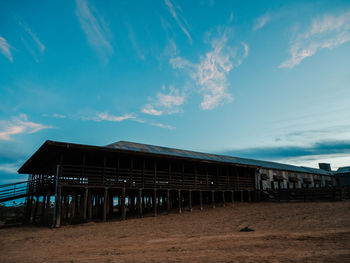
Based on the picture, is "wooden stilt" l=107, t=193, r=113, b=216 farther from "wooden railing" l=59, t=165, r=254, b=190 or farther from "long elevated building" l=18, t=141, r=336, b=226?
"wooden railing" l=59, t=165, r=254, b=190

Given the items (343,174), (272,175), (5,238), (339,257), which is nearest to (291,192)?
(272,175)

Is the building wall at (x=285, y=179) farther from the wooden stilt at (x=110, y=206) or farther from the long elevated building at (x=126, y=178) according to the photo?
the wooden stilt at (x=110, y=206)

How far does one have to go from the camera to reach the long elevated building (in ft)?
57.8

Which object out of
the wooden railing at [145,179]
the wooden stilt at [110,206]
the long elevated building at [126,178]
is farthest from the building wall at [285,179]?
the wooden stilt at [110,206]

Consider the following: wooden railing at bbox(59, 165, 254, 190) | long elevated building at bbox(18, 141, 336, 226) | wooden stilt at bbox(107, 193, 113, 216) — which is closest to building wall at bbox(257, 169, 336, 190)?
long elevated building at bbox(18, 141, 336, 226)

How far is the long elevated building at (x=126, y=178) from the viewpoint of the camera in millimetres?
17609

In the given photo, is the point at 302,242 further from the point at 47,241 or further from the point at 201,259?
the point at 47,241

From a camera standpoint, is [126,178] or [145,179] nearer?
[126,178]

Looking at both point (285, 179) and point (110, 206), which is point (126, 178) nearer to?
point (110, 206)

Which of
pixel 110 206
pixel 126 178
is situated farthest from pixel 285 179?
pixel 126 178

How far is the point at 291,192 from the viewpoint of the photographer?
88.8ft

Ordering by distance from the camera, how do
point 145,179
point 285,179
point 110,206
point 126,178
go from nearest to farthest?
point 126,178 < point 145,179 < point 110,206 < point 285,179

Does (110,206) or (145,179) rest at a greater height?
(145,179)

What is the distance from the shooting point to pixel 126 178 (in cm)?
1986
